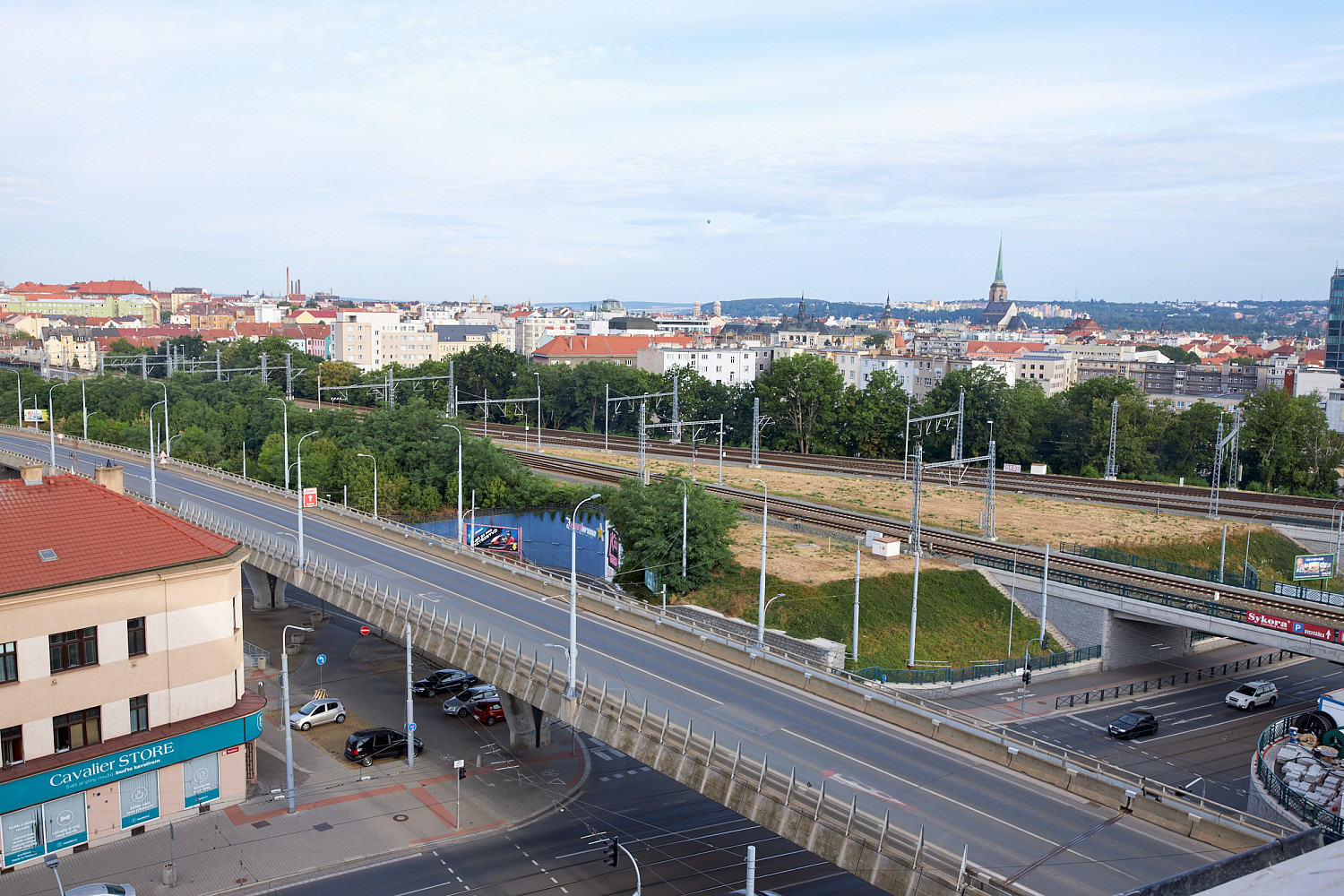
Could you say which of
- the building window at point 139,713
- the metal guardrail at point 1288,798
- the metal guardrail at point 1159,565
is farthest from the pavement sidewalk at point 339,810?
the metal guardrail at point 1159,565

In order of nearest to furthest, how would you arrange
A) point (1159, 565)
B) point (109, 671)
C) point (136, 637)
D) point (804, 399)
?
1. point (109, 671)
2. point (136, 637)
3. point (1159, 565)
4. point (804, 399)

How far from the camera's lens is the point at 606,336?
188 metres

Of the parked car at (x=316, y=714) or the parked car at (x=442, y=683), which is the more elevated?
the parked car at (x=316, y=714)

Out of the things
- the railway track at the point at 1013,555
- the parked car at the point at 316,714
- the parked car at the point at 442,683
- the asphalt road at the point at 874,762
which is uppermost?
the asphalt road at the point at 874,762

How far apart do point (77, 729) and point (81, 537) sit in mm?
5595

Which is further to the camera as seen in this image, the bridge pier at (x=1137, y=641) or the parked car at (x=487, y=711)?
the bridge pier at (x=1137, y=641)

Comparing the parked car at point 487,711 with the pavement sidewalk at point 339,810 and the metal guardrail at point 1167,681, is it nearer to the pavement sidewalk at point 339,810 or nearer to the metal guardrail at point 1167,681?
the pavement sidewalk at point 339,810

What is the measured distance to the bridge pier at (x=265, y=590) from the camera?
54.3m

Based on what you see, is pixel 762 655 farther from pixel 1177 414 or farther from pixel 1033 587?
pixel 1177 414

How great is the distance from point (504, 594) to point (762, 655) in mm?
13007

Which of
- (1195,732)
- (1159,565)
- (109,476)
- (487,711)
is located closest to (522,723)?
(487,711)

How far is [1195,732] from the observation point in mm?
40500

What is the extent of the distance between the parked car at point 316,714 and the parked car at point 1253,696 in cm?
3845

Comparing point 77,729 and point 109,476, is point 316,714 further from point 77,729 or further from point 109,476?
point 109,476
